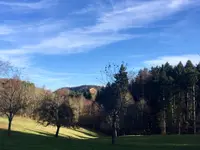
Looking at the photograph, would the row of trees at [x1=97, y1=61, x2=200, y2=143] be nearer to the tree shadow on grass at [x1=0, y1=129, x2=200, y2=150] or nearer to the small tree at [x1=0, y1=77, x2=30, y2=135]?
the small tree at [x1=0, y1=77, x2=30, y2=135]

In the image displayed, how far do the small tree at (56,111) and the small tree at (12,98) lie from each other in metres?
6.91

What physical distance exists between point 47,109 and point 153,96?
150 ft

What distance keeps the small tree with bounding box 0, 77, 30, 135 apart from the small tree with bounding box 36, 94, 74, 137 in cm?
691

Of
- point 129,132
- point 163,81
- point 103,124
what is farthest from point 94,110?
point 163,81

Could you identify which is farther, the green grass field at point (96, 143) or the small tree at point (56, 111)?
the small tree at point (56, 111)

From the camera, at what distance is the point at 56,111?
61.3 meters

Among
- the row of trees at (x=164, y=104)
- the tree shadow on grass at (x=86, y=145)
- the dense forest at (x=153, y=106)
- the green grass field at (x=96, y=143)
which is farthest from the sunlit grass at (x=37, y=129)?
the tree shadow on grass at (x=86, y=145)

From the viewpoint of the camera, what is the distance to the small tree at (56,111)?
6112cm

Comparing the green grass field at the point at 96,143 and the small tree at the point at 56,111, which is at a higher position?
the small tree at the point at 56,111

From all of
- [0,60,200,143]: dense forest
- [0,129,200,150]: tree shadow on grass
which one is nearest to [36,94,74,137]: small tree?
[0,60,200,143]: dense forest

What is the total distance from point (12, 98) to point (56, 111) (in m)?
10.8

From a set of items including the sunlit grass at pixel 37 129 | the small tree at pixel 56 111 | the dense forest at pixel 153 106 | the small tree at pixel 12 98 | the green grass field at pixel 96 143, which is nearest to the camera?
the green grass field at pixel 96 143

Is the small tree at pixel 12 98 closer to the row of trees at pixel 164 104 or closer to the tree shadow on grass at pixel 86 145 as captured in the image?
the tree shadow on grass at pixel 86 145

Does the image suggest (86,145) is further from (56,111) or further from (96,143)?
(56,111)
